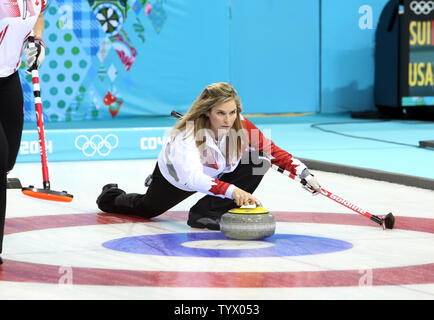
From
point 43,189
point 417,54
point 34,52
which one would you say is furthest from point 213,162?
point 417,54

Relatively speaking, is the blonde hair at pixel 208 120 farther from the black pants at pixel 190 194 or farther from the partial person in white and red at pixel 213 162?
the black pants at pixel 190 194

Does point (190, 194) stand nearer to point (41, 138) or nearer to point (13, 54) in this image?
point (41, 138)

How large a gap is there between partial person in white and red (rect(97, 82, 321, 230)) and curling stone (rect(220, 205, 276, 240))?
0.17 feet

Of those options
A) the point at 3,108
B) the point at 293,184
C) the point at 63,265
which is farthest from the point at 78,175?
the point at 63,265

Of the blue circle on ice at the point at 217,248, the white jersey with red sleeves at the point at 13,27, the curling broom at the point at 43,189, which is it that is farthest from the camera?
the curling broom at the point at 43,189

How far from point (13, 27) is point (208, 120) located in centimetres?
103

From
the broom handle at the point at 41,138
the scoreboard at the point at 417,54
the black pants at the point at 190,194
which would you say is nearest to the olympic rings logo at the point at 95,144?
the black pants at the point at 190,194

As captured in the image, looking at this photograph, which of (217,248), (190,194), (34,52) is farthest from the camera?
(190,194)

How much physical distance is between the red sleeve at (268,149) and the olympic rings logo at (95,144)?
12.1 ft

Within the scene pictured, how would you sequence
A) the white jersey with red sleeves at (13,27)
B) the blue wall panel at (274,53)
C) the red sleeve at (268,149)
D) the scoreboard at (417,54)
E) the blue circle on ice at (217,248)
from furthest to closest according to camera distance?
the blue wall panel at (274,53), the scoreboard at (417,54), the red sleeve at (268,149), the white jersey with red sleeves at (13,27), the blue circle on ice at (217,248)

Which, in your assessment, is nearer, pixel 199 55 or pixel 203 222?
pixel 203 222

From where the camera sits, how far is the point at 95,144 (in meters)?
7.98

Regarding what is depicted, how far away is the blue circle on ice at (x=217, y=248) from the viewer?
3.69m
